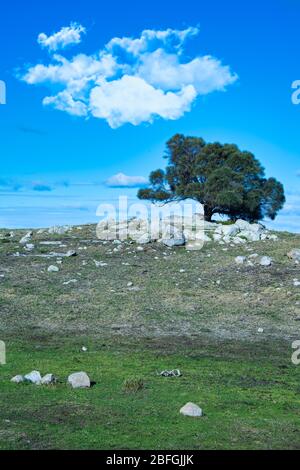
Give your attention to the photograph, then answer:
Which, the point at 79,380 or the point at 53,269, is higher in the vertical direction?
the point at 53,269

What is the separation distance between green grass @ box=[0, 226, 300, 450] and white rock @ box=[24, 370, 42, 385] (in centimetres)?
25

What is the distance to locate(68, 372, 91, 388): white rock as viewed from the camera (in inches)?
489

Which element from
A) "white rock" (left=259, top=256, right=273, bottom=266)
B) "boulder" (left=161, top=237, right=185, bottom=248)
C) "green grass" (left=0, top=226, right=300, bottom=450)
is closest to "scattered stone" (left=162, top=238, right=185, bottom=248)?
"boulder" (left=161, top=237, right=185, bottom=248)

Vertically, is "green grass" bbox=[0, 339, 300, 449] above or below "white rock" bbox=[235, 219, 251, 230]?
below

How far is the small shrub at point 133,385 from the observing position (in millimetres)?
12211

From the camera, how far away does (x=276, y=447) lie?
927 centimetres

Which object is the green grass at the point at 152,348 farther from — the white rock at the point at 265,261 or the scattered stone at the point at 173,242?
the scattered stone at the point at 173,242

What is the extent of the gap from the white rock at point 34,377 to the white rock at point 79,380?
0.68 metres

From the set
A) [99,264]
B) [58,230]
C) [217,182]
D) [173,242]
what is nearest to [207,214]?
[217,182]

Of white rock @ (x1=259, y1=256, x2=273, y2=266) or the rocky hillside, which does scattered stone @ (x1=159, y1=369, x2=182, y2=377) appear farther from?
white rock @ (x1=259, y1=256, x2=273, y2=266)

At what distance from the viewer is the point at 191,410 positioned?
1066 cm

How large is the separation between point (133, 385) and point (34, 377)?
2.22 m

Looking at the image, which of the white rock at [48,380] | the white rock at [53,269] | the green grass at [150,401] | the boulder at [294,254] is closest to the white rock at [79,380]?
the green grass at [150,401]

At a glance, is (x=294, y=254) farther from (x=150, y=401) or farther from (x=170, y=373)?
(x=150, y=401)
